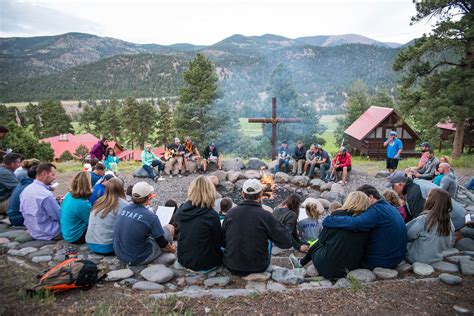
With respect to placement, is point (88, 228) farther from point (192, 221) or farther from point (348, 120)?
point (348, 120)

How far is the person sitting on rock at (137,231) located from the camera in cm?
409

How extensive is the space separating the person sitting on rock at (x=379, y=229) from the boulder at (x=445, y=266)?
0.43 meters

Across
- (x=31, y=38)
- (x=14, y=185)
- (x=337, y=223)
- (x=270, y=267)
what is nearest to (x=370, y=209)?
(x=337, y=223)

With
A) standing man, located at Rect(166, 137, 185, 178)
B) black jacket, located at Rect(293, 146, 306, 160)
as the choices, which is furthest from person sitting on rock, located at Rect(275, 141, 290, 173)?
standing man, located at Rect(166, 137, 185, 178)

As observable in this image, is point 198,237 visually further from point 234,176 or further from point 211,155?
point 211,155

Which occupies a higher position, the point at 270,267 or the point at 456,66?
the point at 456,66

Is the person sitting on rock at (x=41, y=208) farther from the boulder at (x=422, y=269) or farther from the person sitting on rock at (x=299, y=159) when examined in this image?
the person sitting on rock at (x=299, y=159)

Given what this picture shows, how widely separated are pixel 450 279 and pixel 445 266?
1.80 ft

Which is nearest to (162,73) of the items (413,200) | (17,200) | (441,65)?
(441,65)

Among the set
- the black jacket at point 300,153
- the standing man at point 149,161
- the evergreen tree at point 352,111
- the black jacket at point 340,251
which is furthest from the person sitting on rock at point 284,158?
the evergreen tree at point 352,111

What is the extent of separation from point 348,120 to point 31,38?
218086 mm

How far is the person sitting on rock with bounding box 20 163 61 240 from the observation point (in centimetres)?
486

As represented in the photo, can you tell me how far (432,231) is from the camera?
13.4ft

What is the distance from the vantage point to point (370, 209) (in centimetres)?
385
